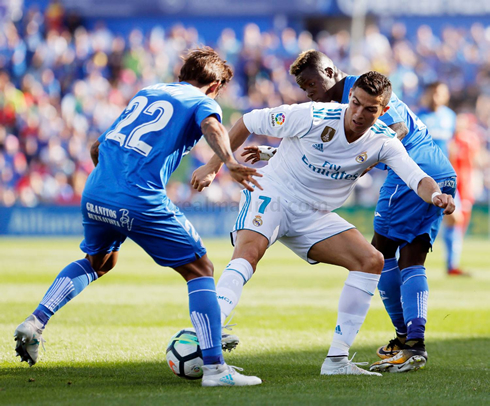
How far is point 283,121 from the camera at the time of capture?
507cm

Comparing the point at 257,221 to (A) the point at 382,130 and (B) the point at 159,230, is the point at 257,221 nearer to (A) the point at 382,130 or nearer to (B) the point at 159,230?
(B) the point at 159,230

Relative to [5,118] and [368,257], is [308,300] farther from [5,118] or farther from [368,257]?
[5,118]

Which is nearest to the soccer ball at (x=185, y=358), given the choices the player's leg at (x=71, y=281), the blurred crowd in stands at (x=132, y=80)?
the player's leg at (x=71, y=281)

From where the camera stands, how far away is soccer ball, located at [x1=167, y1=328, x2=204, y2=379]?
4.56m

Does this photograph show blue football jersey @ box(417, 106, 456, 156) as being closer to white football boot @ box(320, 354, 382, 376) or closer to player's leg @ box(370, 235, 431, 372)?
player's leg @ box(370, 235, 431, 372)

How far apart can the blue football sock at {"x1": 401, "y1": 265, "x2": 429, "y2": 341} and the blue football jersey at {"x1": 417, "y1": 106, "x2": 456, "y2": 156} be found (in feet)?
15.2

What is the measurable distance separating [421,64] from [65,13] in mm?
13700

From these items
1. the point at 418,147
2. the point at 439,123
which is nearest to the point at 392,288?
the point at 418,147

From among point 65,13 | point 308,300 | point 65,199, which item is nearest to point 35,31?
point 65,13

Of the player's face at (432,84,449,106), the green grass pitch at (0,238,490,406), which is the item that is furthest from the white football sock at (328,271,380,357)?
the player's face at (432,84,449,106)

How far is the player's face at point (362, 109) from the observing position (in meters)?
4.84

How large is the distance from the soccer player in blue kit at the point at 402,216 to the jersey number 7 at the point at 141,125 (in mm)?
1231

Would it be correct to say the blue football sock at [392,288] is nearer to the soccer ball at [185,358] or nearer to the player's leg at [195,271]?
the player's leg at [195,271]

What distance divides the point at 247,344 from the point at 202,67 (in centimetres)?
253
